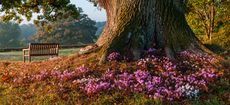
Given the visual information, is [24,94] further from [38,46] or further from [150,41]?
[38,46]

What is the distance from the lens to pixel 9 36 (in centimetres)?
12062

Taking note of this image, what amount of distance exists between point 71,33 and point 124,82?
84416 mm

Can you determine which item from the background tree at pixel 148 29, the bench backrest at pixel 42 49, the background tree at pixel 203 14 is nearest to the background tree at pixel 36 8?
the bench backrest at pixel 42 49

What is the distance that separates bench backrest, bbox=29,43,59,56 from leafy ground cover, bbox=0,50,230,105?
39.4ft

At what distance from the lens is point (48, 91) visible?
9.64m

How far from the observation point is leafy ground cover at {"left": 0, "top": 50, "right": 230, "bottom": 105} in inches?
352

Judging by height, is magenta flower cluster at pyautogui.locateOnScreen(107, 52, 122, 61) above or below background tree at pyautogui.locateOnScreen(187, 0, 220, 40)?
below

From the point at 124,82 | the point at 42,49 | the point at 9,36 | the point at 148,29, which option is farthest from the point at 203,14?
the point at 9,36

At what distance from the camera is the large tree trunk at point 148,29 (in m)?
11.4

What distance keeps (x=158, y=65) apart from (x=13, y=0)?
1223 centimetres

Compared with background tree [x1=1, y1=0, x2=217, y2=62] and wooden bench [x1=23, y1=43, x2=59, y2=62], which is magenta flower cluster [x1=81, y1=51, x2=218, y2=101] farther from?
wooden bench [x1=23, y1=43, x2=59, y2=62]

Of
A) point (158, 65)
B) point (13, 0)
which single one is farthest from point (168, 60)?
point (13, 0)

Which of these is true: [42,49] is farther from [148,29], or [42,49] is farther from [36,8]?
[148,29]

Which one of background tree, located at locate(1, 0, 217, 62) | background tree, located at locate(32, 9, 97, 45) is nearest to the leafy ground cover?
background tree, located at locate(1, 0, 217, 62)
